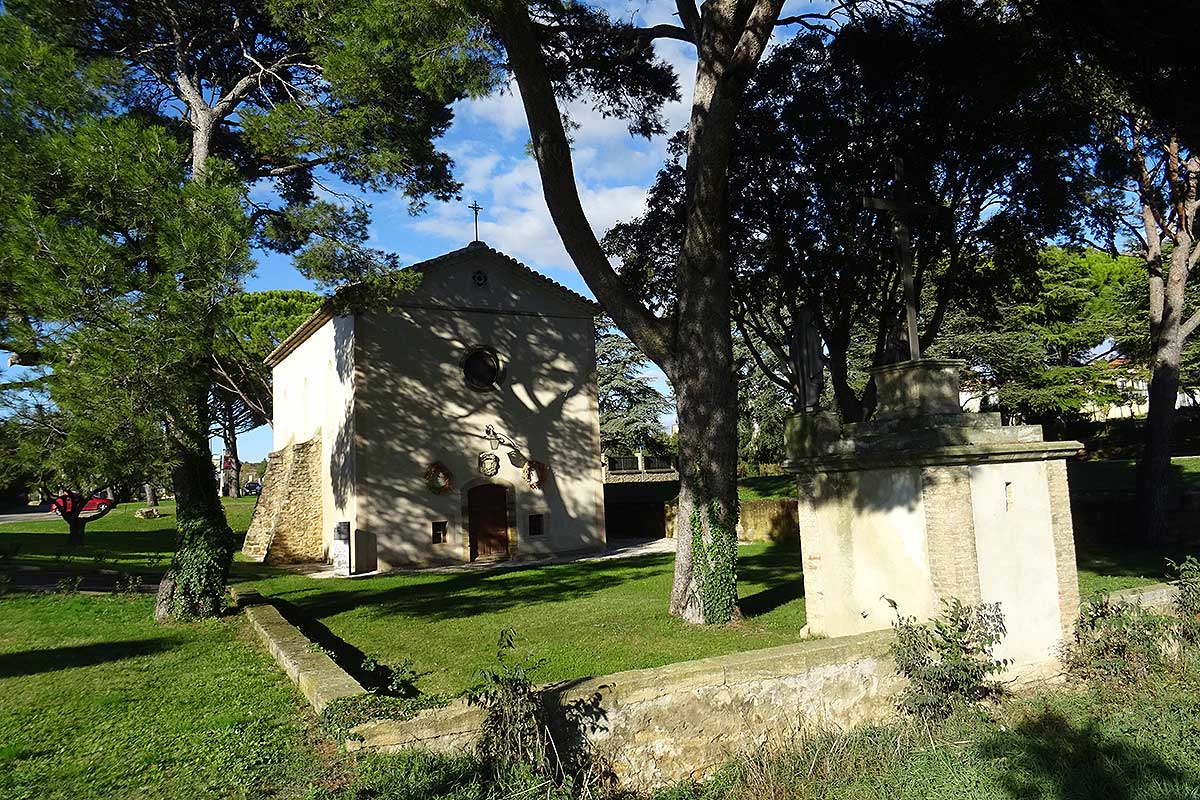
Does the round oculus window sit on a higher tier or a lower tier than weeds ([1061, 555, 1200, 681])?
higher

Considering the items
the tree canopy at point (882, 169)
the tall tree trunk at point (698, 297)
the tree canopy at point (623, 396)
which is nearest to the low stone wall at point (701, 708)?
the tall tree trunk at point (698, 297)

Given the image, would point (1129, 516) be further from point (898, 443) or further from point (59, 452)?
point (59, 452)

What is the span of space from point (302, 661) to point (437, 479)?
37.0 feet

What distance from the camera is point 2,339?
29.0ft

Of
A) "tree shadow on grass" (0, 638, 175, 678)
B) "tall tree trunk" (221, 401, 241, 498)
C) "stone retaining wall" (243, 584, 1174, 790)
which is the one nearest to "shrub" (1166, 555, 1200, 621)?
"stone retaining wall" (243, 584, 1174, 790)

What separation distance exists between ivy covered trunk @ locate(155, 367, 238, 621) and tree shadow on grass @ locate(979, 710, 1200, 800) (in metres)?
9.53

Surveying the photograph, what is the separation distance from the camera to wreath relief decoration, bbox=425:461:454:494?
59.8ft

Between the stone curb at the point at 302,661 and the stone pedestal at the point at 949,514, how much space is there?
5.12 meters

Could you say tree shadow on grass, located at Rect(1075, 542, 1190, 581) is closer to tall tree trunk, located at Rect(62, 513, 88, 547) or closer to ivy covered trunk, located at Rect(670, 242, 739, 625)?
ivy covered trunk, located at Rect(670, 242, 739, 625)

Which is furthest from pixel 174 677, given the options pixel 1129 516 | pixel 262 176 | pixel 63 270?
pixel 1129 516

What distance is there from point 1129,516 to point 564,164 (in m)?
14.4

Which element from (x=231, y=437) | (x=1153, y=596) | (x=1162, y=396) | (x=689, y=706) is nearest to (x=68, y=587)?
(x=689, y=706)

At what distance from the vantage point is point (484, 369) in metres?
19.7

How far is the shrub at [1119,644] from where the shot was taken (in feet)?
23.4
